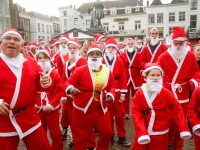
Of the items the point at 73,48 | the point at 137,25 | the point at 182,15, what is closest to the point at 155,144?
the point at 73,48

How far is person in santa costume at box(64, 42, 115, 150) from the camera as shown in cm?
365

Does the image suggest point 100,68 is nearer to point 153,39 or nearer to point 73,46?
point 73,46

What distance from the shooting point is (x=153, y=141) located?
316cm

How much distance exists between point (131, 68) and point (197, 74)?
2.57 meters

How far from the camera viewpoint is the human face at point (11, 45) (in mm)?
2754

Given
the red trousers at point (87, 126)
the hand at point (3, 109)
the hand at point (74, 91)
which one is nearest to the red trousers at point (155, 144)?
the red trousers at point (87, 126)

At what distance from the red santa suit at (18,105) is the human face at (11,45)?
0.29 ft

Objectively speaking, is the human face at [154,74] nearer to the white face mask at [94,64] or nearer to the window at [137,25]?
the white face mask at [94,64]

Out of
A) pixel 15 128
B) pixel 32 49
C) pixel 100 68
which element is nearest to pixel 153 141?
pixel 100 68

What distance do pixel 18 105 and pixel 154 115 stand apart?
1.91 m

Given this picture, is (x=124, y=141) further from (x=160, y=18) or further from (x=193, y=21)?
(x=160, y=18)

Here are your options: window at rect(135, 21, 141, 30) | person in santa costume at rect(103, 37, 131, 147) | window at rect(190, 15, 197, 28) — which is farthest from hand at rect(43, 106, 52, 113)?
window at rect(135, 21, 141, 30)

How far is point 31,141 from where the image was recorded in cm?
290

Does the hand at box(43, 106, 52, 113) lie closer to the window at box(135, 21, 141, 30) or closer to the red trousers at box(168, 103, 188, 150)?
the red trousers at box(168, 103, 188, 150)
